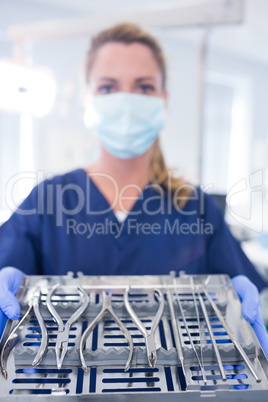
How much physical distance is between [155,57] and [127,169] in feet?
1.01

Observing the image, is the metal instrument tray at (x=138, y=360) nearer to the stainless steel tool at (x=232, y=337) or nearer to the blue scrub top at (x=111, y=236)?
the stainless steel tool at (x=232, y=337)

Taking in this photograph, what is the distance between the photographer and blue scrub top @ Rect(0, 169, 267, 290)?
77 cm

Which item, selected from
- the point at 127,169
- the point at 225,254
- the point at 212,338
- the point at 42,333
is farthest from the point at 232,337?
the point at 127,169

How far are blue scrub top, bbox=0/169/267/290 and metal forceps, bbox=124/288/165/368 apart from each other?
0.74 ft

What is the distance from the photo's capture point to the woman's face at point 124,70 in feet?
2.68

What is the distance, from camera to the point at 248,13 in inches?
53.6

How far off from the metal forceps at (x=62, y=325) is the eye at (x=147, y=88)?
53 centimetres

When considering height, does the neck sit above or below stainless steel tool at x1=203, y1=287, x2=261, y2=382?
above

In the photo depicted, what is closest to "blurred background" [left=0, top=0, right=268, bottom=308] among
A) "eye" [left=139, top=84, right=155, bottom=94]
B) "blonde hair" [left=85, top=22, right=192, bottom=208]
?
"blonde hair" [left=85, top=22, right=192, bottom=208]

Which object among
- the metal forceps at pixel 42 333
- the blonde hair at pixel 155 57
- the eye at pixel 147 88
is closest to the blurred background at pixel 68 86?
the blonde hair at pixel 155 57

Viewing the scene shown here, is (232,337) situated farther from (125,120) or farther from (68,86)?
(68,86)

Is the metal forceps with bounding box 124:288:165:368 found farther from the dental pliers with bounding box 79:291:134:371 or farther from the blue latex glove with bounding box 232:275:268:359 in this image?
the blue latex glove with bounding box 232:275:268:359

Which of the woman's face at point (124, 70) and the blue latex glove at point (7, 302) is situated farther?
the woman's face at point (124, 70)

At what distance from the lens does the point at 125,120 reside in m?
0.81
